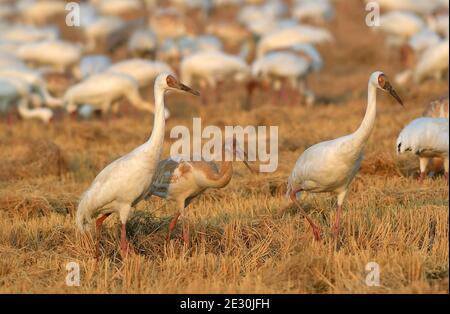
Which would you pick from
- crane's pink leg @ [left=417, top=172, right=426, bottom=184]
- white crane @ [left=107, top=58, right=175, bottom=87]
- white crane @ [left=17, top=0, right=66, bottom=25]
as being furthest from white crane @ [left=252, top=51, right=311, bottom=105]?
white crane @ [left=17, top=0, right=66, bottom=25]

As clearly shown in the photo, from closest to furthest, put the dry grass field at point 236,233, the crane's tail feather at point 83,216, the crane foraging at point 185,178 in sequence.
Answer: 1. the dry grass field at point 236,233
2. the crane's tail feather at point 83,216
3. the crane foraging at point 185,178

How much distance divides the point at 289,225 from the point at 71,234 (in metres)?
1.53

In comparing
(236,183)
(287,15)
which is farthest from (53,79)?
(287,15)

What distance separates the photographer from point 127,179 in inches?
242

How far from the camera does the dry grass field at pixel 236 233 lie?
5523mm

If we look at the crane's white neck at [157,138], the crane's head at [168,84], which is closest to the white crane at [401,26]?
the crane's head at [168,84]

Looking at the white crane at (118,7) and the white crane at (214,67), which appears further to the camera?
the white crane at (118,7)

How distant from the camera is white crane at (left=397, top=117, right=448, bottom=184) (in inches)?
310

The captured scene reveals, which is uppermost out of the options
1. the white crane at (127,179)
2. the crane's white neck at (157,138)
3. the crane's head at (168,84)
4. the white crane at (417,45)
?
the white crane at (417,45)

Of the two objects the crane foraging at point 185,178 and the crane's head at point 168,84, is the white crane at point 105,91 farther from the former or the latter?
the crane's head at point 168,84

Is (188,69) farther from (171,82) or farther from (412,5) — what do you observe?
(171,82)

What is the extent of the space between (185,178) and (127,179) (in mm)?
687

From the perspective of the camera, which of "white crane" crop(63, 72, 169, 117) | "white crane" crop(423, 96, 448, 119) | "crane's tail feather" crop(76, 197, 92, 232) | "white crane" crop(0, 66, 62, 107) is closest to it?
"crane's tail feather" crop(76, 197, 92, 232)

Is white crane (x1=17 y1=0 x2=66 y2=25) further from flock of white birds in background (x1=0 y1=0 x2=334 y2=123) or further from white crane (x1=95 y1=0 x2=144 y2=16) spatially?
white crane (x1=95 y1=0 x2=144 y2=16)
